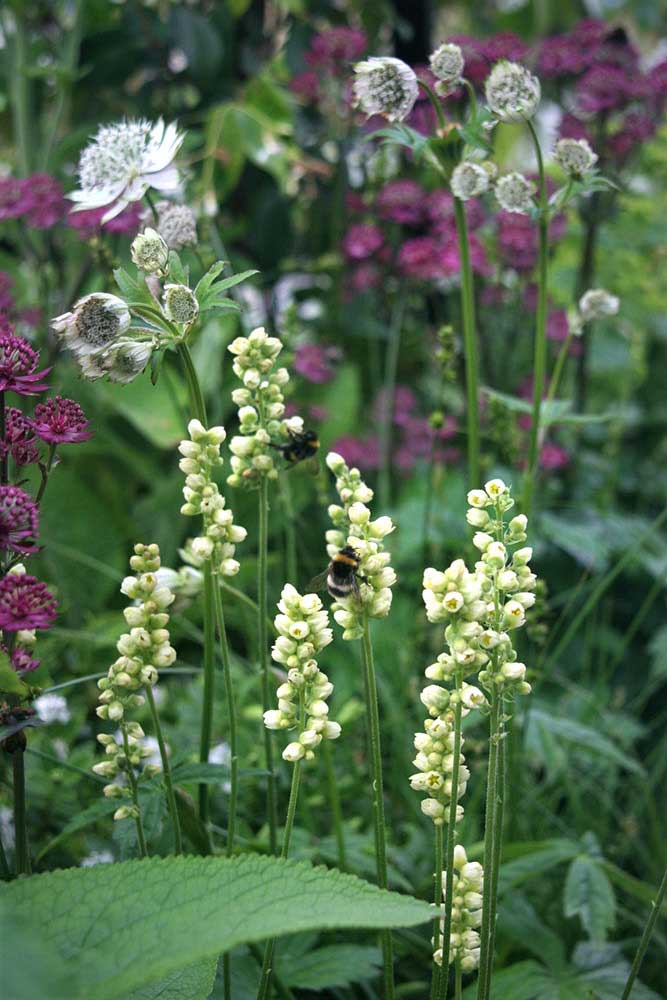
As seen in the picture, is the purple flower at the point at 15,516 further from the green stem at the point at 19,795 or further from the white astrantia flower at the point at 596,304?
the white astrantia flower at the point at 596,304

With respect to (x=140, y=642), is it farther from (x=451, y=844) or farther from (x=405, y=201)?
(x=405, y=201)

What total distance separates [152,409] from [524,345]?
934 mm

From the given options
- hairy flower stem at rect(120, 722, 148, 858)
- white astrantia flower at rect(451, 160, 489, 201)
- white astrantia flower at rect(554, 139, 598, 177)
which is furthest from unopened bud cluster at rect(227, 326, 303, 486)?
white astrantia flower at rect(554, 139, 598, 177)

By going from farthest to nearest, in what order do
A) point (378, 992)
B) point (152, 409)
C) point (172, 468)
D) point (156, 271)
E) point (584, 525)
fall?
point (172, 468), point (152, 409), point (584, 525), point (378, 992), point (156, 271)

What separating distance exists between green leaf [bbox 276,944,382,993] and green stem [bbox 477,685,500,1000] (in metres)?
0.26

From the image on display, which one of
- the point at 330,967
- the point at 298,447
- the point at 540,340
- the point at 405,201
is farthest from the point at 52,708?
the point at 405,201

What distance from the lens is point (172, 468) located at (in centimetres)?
246

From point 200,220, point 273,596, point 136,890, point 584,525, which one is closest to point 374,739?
point 136,890

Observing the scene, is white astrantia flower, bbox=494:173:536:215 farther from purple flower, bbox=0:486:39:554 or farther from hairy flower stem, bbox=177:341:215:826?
purple flower, bbox=0:486:39:554

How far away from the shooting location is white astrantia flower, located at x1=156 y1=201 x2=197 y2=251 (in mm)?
1063

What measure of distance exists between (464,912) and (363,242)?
1505 mm

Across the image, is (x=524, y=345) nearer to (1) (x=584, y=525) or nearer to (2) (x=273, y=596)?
(1) (x=584, y=525)

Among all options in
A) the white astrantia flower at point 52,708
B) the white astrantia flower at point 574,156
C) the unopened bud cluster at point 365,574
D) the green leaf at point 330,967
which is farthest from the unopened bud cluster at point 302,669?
the white astrantia flower at point 52,708

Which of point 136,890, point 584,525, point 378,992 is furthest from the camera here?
point 584,525
